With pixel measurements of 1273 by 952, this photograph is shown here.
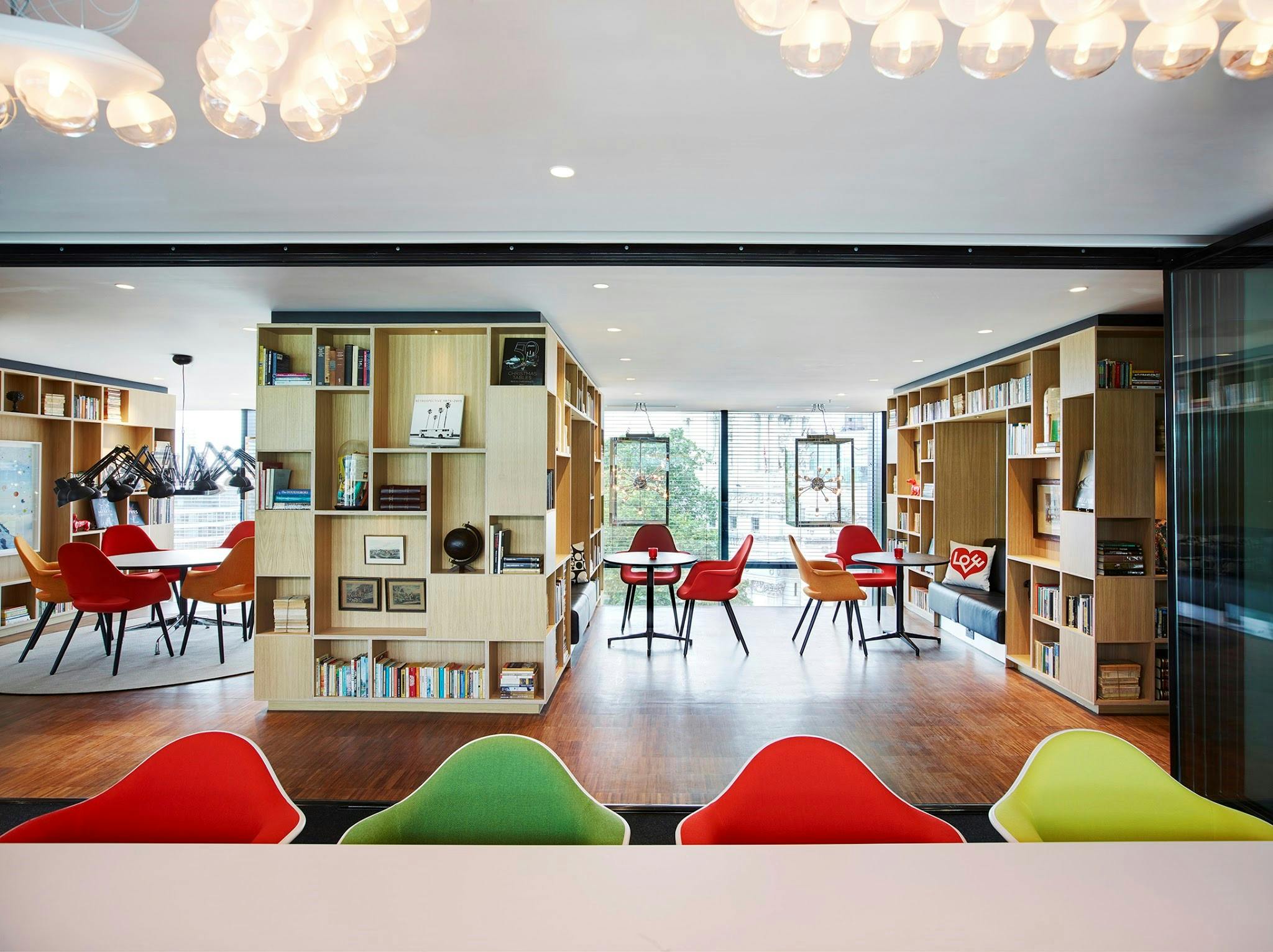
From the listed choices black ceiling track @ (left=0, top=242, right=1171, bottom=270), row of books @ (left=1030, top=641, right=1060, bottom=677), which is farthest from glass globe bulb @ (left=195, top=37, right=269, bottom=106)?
row of books @ (left=1030, top=641, right=1060, bottom=677)

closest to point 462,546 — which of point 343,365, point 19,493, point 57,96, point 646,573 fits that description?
point 343,365

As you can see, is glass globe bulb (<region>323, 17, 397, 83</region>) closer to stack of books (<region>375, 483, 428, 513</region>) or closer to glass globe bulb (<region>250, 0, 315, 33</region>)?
glass globe bulb (<region>250, 0, 315, 33</region>)

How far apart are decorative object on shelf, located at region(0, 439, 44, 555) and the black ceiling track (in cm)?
465

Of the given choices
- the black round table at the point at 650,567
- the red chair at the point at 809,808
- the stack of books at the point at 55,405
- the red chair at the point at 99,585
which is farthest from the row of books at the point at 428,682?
the stack of books at the point at 55,405

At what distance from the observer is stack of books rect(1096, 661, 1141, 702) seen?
4.71 m

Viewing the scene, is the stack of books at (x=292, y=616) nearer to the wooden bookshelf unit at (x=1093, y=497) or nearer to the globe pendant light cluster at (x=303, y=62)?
the globe pendant light cluster at (x=303, y=62)

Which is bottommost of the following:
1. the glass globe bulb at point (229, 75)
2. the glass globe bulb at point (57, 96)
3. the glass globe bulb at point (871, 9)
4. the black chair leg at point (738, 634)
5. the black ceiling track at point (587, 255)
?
the black chair leg at point (738, 634)

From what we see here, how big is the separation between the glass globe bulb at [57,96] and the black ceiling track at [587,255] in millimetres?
1990

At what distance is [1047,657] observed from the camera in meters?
5.31

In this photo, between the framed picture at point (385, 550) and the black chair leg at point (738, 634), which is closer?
the framed picture at point (385, 550)

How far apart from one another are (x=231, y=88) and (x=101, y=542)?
7612 mm

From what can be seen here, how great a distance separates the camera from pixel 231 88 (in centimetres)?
135

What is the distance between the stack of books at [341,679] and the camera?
4.62 metres

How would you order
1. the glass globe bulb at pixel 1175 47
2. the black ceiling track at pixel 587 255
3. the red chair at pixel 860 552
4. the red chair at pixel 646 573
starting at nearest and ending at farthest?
the glass globe bulb at pixel 1175 47
the black ceiling track at pixel 587 255
the red chair at pixel 646 573
the red chair at pixel 860 552
